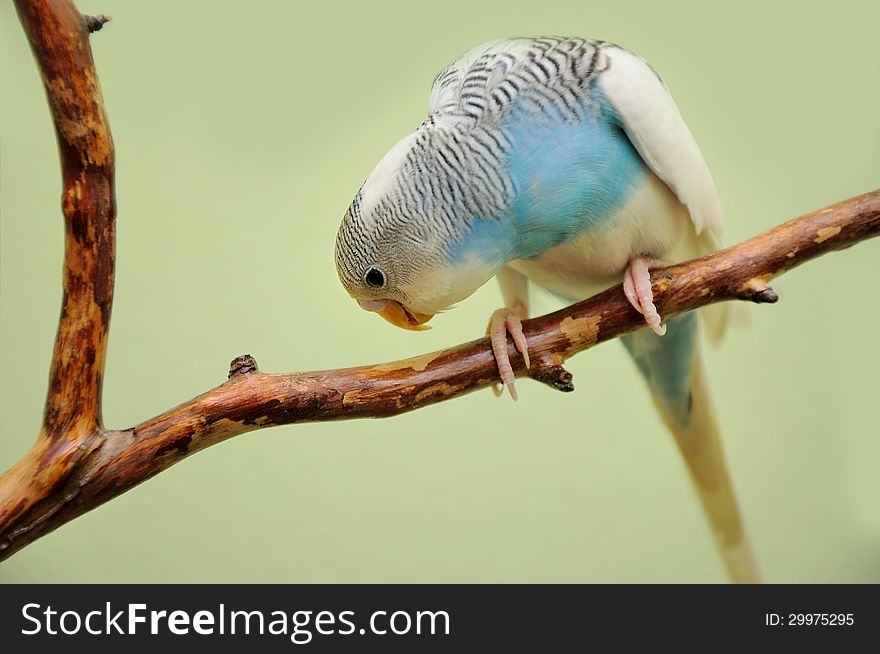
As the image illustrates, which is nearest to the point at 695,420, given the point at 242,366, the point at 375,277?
the point at 375,277

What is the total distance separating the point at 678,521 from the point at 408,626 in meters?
0.97

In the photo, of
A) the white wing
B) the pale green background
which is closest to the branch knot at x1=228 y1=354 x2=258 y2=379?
the white wing

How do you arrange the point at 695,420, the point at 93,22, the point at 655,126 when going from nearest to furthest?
1. the point at 93,22
2. the point at 655,126
3. the point at 695,420

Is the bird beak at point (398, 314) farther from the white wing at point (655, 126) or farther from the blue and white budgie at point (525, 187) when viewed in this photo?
the white wing at point (655, 126)

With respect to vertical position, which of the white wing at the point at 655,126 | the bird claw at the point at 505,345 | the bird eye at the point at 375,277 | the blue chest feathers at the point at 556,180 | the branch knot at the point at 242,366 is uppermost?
the white wing at the point at 655,126

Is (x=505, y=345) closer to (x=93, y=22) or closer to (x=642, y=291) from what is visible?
(x=642, y=291)

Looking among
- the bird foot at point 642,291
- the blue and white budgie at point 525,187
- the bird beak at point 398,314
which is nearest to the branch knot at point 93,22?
the blue and white budgie at point 525,187

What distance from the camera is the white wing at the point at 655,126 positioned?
1.09 metres

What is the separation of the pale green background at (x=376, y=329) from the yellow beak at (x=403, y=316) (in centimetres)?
92

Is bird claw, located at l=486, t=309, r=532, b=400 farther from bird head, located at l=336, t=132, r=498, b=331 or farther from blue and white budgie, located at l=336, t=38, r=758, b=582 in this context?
bird head, located at l=336, t=132, r=498, b=331

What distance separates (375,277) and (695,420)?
0.73 m

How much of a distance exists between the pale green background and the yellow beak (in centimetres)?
92

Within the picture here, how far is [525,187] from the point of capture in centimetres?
105

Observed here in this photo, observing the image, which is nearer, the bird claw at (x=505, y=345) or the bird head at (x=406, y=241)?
the bird head at (x=406, y=241)
